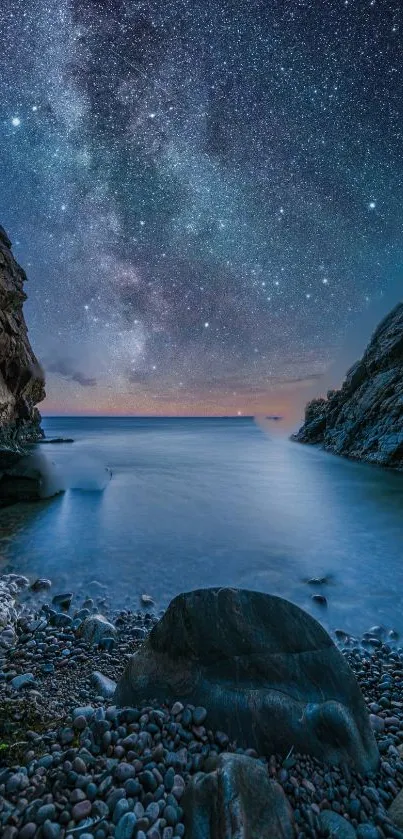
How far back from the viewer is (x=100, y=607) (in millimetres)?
5133

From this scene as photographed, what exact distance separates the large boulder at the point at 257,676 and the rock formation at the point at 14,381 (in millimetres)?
10766

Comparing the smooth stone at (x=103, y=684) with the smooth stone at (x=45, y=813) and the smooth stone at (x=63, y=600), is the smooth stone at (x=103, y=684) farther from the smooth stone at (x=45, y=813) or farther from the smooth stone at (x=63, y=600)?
the smooth stone at (x=63, y=600)

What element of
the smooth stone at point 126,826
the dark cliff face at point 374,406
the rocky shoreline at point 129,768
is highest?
the dark cliff face at point 374,406

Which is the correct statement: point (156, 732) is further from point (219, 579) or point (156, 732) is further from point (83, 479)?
point (83, 479)

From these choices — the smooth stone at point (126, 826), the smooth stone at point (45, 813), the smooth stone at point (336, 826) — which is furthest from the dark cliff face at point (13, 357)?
the smooth stone at point (336, 826)

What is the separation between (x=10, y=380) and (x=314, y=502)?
24517 mm

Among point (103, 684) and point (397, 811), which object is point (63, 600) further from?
point (397, 811)

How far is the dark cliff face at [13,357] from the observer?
72.1ft

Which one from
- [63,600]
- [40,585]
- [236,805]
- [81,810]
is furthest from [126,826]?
[40,585]

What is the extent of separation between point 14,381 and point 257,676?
95.3ft

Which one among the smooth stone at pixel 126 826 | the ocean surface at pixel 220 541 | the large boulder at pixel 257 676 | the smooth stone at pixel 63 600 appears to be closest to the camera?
the smooth stone at pixel 126 826

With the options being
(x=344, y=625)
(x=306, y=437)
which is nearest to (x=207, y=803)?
(x=344, y=625)

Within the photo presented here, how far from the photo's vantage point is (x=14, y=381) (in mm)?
26422

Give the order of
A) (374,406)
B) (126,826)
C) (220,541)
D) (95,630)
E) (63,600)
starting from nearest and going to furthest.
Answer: (126,826) < (95,630) < (63,600) < (220,541) < (374,406)
